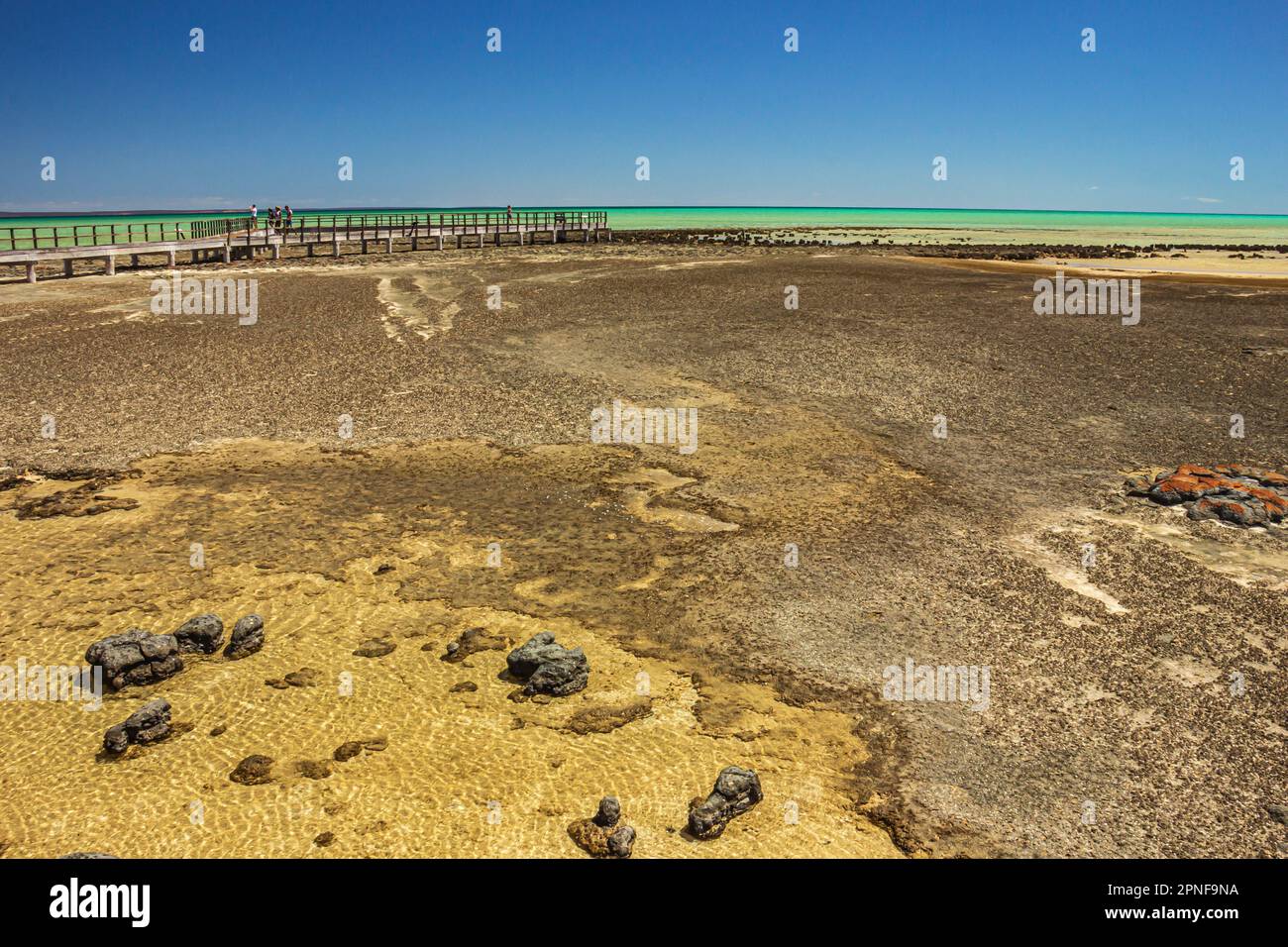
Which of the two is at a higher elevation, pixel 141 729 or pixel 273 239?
pixel 273 239

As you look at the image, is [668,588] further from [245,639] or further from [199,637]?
[199,637]

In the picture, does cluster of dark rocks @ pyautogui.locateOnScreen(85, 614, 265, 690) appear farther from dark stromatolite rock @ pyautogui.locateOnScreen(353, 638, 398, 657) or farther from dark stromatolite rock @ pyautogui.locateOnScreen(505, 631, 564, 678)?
dark stromatolite rock @ pyautogui.locateOnScreen(505, 631, 564, 678)

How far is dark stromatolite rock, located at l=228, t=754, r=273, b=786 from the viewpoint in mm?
6051

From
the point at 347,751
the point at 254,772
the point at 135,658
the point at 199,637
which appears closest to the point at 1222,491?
the point at 347,751

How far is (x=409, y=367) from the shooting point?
1798cm

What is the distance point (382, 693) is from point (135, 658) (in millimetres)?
2220

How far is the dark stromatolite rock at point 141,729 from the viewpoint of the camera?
6422mm

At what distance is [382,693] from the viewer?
713cm

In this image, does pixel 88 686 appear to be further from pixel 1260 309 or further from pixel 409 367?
pixel 1260 309

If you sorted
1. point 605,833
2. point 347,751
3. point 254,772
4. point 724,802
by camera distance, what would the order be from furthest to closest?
point 347,751 → point 254,772 → point 724,802 → point 605,833

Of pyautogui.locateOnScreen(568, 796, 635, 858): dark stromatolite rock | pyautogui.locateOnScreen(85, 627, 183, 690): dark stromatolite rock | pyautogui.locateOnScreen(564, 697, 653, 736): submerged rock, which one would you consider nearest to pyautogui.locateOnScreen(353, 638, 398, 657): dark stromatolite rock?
Result: pyautogui.locateOnScreen(85, 627, 183, 690): dark stromatolite rock

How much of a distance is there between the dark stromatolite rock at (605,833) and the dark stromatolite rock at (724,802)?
45cm

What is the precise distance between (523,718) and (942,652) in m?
3.78

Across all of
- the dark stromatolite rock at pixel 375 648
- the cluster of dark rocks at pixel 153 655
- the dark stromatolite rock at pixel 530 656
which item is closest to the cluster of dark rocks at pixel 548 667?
the dark stromatolite rock at pixel 530 656
